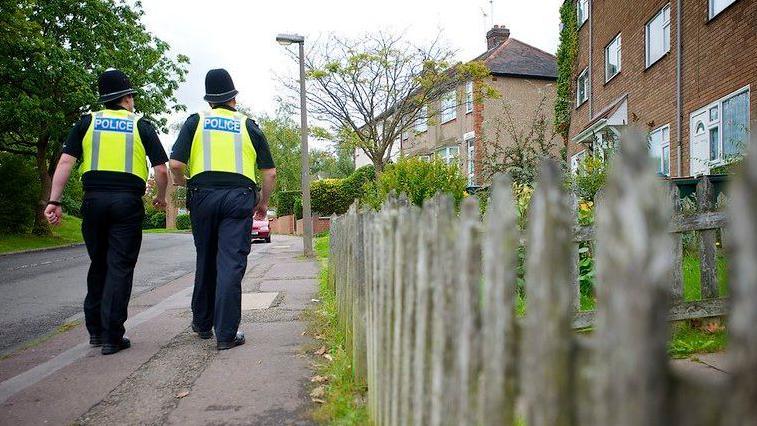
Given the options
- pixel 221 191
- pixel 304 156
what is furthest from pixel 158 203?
pixel 304 156

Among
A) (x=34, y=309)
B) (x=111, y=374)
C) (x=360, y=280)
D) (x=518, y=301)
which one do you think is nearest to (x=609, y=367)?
(x=360, y=280)

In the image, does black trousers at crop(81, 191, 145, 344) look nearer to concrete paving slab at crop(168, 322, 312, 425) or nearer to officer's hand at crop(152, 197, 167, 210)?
officer's hand at crop(152, 197, 167, 210)

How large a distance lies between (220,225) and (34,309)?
3.91 metres

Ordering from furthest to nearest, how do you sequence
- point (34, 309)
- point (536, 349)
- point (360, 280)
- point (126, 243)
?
1. point (34, 309)
2. point (126, 243)
3. point (360, 280)
4. point (536, 349)

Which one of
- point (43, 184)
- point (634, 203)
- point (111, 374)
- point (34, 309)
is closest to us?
point (634, 203)

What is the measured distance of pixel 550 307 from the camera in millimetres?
977

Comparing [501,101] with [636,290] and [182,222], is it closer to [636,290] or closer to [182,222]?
[636,290]

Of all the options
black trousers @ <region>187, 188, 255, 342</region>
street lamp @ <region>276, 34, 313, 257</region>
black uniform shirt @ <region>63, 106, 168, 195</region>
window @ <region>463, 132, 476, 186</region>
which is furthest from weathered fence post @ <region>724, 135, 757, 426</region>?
window @ <region>463, 132, 476, 186</region>

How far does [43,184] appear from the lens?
2311 centimetres

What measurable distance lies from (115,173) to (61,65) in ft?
59.6

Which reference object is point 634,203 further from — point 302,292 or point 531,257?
point 302,292

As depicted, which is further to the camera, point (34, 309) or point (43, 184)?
point (43, 184)

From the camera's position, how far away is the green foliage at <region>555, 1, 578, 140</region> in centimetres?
2098

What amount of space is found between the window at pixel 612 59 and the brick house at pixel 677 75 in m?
0.03
